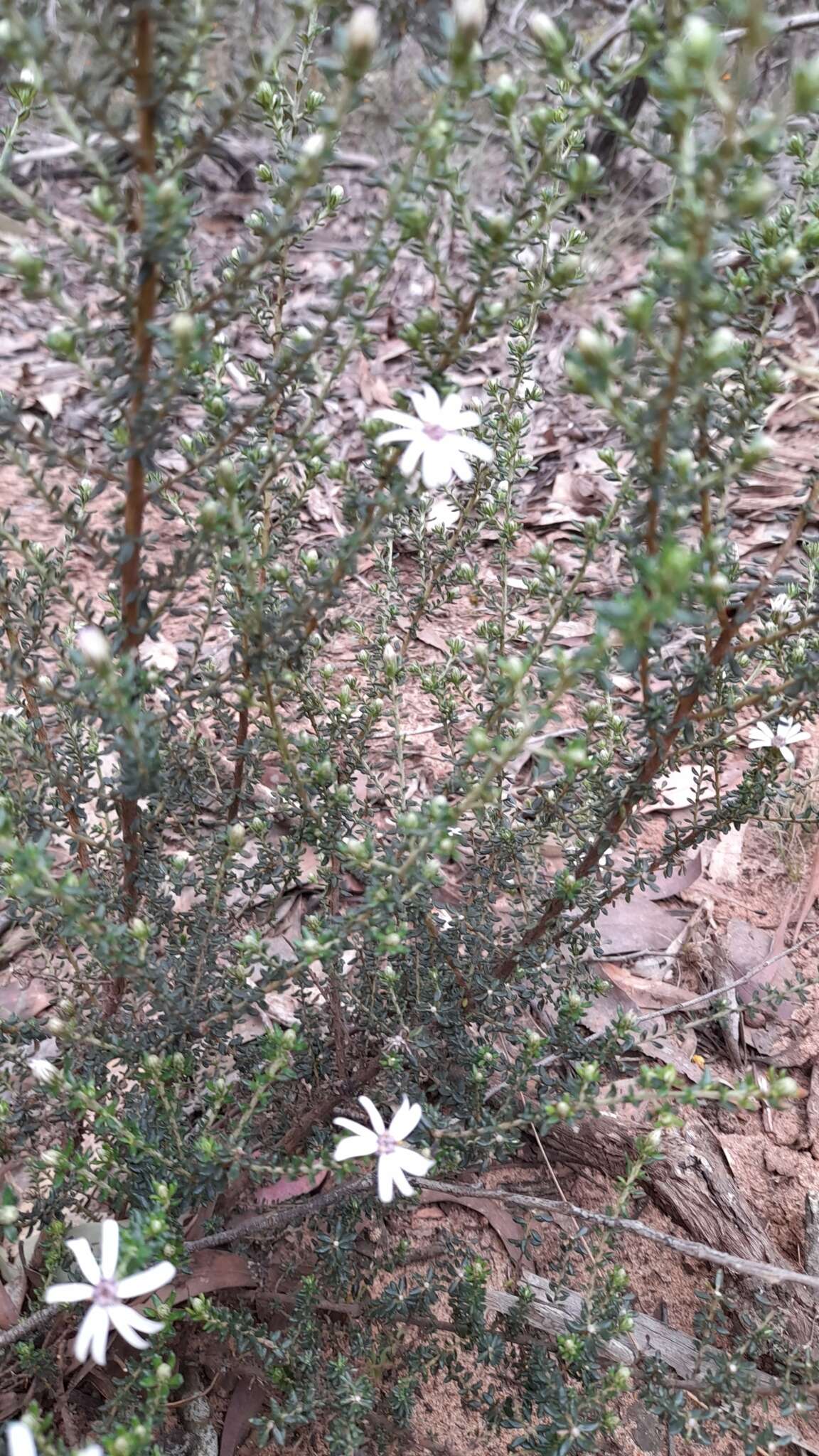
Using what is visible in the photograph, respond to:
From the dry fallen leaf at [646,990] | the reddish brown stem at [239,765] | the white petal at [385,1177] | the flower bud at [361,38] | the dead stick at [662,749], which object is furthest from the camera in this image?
the dry fallen leaf at [646,990]

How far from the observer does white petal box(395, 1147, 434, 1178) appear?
1819 mm

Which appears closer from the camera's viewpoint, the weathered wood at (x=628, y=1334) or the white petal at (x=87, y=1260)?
the white petal at (x=87, y=1260)

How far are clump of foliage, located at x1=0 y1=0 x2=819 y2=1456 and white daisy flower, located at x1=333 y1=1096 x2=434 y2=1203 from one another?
0.9 inches

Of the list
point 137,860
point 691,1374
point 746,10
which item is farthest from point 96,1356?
point 746,10

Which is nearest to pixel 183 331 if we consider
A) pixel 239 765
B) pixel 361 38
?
pixel 361 38

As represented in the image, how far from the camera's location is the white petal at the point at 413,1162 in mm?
1819

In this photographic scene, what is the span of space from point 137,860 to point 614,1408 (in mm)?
1636

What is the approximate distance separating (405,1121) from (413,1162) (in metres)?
0.07

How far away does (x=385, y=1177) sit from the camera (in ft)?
5.88

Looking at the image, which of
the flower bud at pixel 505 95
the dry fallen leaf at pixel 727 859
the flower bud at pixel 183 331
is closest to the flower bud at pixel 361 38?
the flower bud at pixel 505 95

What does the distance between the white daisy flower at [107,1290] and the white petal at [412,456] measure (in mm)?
1290

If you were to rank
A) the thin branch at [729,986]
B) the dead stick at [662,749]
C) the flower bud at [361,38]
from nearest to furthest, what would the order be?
the flower bud at [361,38]
the dead stick at [662,749]
the thin branch at [729,986]

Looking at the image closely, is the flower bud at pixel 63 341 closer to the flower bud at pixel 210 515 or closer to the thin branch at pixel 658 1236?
the flower bud at pixel 210 515

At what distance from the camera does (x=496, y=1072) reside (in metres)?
2.39
